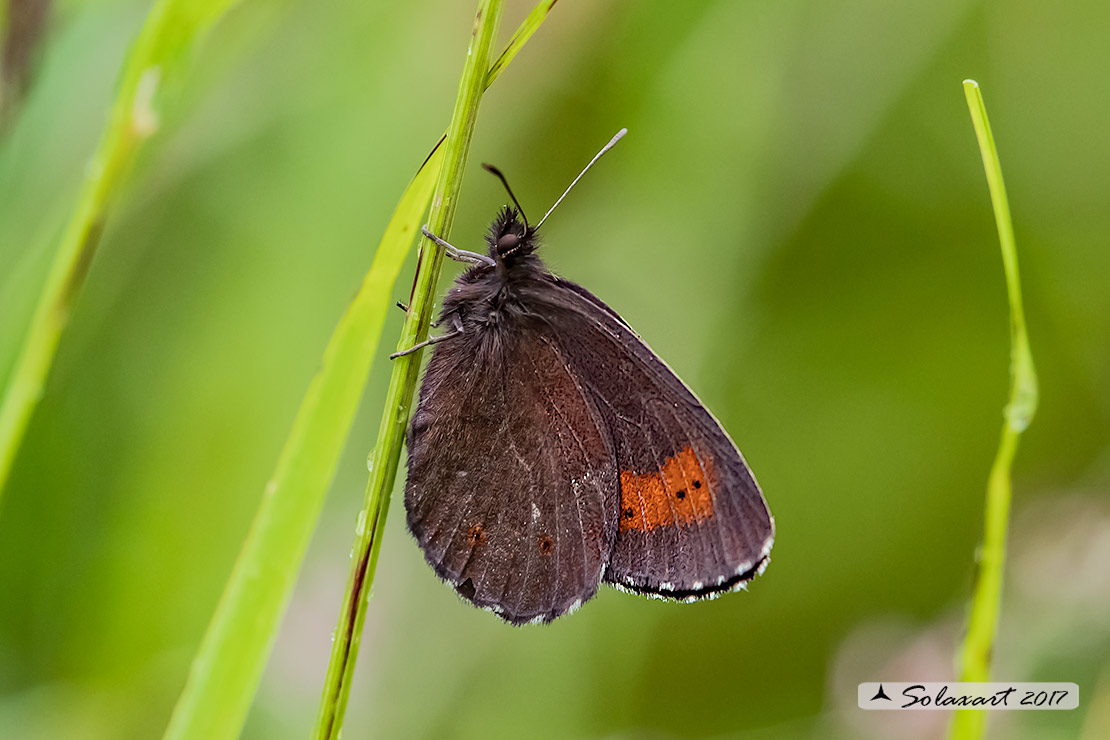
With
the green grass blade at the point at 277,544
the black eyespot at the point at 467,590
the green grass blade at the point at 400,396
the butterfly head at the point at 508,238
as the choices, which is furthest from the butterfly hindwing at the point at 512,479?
the green grass blade at the point at 277,544

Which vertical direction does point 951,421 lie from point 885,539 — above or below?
above

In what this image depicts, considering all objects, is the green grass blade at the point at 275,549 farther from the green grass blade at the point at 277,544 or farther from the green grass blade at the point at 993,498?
the green grass blade at the point at 993,498

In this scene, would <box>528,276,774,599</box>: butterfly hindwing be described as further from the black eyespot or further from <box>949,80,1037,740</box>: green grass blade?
<box>949,80,1037,740</box>: green grass blade

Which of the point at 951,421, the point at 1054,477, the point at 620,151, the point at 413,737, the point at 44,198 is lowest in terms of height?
the point at 413,737

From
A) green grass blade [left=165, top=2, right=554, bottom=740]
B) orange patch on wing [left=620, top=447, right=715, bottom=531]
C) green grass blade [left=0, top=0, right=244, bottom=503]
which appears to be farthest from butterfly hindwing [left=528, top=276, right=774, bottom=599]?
green grass blade [left=0, top=0, right=244, bottom=503]

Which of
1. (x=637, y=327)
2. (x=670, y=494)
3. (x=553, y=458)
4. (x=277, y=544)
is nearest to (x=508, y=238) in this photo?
(x=553, y=458)

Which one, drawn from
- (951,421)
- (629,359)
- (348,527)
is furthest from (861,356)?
(348,527)

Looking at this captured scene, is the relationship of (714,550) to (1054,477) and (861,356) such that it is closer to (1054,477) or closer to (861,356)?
(861,356)
